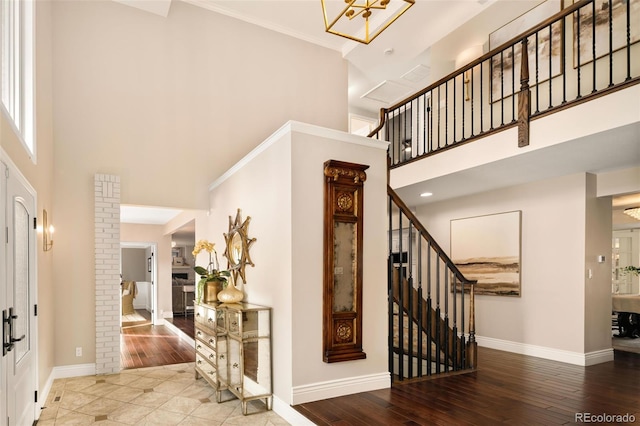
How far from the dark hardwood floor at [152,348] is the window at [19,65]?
350 centimetres

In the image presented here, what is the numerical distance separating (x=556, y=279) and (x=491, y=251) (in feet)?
3.43

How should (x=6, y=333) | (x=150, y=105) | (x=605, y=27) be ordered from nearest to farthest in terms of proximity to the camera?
(x=6, y=333) → (x=605, y=27) → (x=150, y=105)

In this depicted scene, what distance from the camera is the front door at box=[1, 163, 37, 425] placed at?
279 centimetres

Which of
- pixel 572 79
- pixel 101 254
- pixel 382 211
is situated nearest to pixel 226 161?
pixel 101 254

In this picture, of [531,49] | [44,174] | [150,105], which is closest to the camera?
[44,174]

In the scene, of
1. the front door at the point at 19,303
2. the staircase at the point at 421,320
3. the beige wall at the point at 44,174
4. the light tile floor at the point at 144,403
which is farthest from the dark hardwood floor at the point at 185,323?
the staircase at the point at 421,320

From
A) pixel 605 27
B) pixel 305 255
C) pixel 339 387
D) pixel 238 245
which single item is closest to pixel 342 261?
pixel 305 255

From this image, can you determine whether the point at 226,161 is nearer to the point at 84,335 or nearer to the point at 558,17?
the point at 84,335

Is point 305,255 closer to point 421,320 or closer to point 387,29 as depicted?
point 421,320

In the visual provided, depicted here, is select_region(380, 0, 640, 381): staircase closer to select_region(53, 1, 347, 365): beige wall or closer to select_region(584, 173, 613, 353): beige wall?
select_region(584, 173, 613, 353): beige wall

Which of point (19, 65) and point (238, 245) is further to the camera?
point (238, 245)

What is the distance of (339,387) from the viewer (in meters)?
3.76

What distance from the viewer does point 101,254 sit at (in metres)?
5.68

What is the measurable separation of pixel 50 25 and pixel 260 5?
3.09 m
